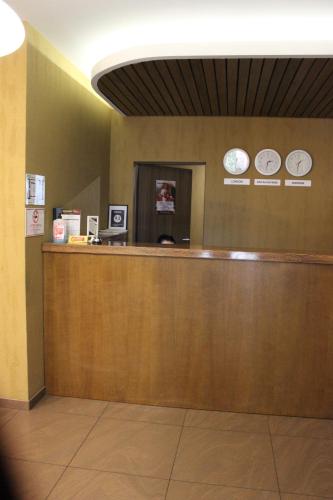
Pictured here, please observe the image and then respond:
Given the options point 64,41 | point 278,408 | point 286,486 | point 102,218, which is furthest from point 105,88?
point 286,486

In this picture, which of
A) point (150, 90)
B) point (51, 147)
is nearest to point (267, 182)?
point (150, 90)

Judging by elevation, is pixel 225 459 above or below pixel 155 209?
below

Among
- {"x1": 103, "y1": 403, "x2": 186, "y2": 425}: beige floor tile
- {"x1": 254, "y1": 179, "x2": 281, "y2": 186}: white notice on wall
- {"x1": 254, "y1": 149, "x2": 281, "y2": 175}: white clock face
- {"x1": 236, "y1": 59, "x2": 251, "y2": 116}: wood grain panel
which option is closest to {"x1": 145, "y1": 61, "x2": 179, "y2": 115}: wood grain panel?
{"x1": 236, "y1": 59, "x2": 251, "y2": 116}: wood grain panel

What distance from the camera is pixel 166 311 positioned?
2939mm

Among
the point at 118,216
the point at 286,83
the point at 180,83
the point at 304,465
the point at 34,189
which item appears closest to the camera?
the point at 304,465

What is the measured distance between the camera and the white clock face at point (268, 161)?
4789 millimetres

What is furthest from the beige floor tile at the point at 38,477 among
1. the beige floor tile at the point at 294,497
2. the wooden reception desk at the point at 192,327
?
the beige floor tile at the point at 294,497

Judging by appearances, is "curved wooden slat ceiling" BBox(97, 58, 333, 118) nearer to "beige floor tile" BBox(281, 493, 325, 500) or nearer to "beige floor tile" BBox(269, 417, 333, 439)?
"beige floor tile" BBox(269, 417, 333, 439)

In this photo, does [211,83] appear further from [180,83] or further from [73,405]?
[73,405]

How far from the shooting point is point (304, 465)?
91.9 inches

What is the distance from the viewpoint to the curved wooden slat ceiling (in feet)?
10.3

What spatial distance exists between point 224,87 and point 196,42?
2.53 feet

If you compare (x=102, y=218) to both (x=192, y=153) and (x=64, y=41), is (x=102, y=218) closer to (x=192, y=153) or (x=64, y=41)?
(x=192, y=153)

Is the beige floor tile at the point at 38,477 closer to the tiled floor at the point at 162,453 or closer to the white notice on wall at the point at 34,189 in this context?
the tiled floor at the point at 162,453
